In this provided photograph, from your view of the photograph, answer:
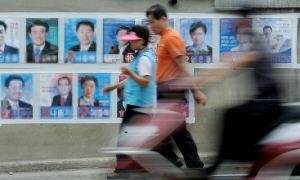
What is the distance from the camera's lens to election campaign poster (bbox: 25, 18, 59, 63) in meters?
6.72

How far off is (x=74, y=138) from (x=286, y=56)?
2824 mm

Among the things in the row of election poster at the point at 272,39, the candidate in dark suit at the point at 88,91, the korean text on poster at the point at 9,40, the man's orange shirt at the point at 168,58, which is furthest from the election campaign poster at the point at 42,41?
the row of election poster at the point at 272,39

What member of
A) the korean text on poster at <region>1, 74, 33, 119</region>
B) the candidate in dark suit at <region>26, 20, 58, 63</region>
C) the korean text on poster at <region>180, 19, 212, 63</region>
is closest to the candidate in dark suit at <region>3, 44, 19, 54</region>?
the candidate in dark suit at <region>26, 20, 58, 63</region>

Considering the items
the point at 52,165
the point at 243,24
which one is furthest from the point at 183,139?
the point at 52,165

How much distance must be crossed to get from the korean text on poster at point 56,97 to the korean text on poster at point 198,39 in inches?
58.9

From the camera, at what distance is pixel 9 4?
21.9ft

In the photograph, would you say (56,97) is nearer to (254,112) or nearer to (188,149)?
(188,149)

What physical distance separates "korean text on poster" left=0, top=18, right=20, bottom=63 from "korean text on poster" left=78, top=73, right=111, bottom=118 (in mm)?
842

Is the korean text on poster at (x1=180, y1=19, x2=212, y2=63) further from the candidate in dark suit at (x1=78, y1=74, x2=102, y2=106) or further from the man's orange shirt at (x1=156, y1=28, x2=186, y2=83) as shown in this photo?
the man's orange shirt at (x1=156, y1=28, x2=186, y2=83)

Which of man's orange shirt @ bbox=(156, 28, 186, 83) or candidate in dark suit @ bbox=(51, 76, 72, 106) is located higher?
man's orange shirt @ bbox=(156, 28, 186, 83)

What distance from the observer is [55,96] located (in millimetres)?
6793

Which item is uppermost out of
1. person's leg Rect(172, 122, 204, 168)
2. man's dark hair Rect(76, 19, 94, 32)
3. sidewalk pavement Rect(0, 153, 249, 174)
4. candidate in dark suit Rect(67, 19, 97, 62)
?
man's dark hair Rect(76, 19, 94, 32)

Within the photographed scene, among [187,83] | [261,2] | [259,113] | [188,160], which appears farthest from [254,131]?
[261,2]

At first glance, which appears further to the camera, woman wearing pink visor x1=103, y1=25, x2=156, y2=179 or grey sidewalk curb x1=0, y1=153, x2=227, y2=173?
grey sidewalk curb x1=0, y1=153, x2=227, y2=173
